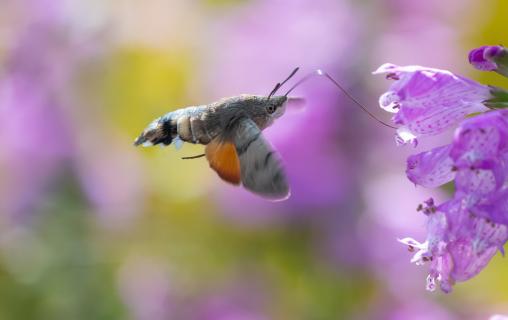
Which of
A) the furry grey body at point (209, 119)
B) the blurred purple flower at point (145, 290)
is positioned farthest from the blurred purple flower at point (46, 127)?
the furry grey body at point (209, 119)

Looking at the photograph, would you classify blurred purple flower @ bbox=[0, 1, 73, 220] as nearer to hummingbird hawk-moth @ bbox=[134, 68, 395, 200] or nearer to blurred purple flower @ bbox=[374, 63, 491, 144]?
hummingbird hawk-moth @ bbox=[134, 68, 395, 200]

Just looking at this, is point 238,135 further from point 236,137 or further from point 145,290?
point 145,290

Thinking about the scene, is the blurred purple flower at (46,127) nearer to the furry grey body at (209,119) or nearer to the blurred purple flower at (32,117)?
the blurred purple flower at (32,117)

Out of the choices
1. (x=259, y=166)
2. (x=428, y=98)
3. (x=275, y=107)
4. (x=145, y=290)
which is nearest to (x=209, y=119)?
(x=275, y=107)

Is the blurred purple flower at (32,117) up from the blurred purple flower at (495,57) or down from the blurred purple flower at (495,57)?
down

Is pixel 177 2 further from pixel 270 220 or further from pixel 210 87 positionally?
pixel 270 220
